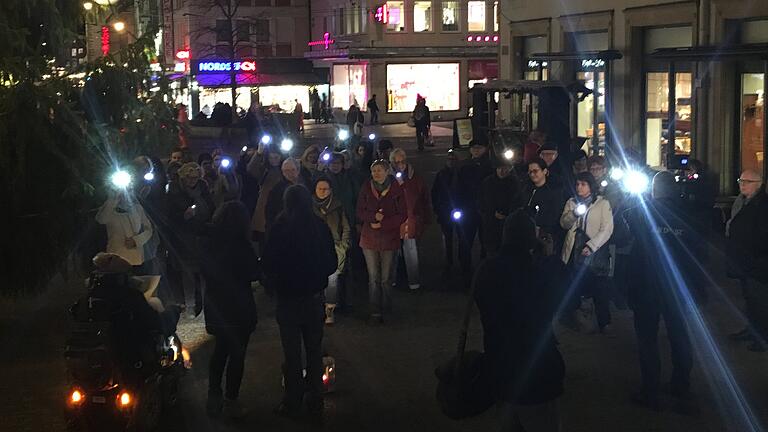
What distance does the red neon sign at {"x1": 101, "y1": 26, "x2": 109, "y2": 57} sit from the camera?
444 inches

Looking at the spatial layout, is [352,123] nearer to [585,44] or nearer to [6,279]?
[585,44]

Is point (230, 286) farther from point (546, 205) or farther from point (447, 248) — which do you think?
point (447, 248)

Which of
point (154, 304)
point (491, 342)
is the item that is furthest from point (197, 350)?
point (491, 342)

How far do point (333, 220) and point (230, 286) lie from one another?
11.1 feet

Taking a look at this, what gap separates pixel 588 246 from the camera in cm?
1061

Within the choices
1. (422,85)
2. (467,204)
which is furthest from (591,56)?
(422,85)

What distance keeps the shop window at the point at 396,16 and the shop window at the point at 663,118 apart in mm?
35964

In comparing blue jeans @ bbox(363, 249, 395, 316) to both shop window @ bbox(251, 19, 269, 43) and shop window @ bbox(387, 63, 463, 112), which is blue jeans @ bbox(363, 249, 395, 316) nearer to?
shop window @ bbox(387, 63, 463, 112)

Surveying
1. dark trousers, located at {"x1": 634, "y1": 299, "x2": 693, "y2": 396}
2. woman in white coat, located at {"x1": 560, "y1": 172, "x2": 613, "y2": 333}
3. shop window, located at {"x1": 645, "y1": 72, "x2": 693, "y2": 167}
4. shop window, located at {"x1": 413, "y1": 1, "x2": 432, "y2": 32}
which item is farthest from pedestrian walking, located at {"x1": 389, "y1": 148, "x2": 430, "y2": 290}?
shop window, located at {"x1": 413, "y1": 1, "x2": 432, "y2": 32}

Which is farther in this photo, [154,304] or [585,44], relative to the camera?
[585,44]

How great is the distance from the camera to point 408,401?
8.94 meters

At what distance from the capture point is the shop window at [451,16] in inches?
2288

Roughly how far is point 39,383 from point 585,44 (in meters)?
18.1

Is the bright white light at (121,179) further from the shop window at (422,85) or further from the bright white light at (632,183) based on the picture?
the shop window at (422,85)
